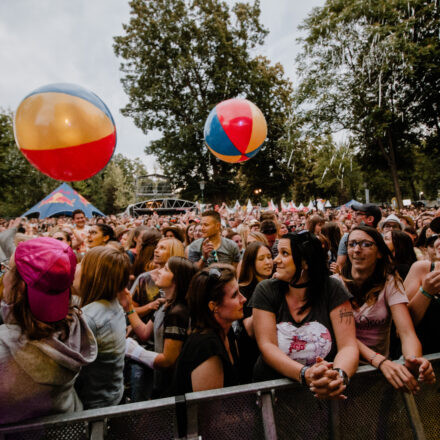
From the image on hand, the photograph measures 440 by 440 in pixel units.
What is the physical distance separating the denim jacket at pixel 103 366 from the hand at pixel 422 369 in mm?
1739

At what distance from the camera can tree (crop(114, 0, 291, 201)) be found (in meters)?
23.1

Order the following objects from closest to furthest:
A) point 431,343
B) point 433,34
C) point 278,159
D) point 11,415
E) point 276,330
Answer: point 11,415, point 276,330, point 431,343, point 433,34, point 278,159

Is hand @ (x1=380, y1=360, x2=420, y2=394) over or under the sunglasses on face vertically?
under

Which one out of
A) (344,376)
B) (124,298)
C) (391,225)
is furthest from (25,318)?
(391,225)

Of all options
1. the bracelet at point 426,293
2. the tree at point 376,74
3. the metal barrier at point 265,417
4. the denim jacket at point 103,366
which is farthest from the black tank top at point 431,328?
the tree at point 376,74

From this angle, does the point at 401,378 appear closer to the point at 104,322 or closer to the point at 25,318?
the point at 104,322

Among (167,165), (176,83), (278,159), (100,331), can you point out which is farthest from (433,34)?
(100,331)

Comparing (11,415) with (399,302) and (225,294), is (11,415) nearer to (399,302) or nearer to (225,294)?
(225,294)

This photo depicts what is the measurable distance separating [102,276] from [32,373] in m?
0.86

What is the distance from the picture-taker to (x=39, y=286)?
4.34 feet

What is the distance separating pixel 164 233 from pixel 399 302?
3.56 m

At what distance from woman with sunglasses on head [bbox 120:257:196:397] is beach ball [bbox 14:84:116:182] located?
5.85ft

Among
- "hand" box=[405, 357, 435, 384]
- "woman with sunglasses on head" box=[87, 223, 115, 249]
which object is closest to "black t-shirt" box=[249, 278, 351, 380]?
"hand" box=[405, 357, 435, 384]

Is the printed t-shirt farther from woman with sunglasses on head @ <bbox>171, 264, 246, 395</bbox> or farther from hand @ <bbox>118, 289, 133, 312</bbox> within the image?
hand @ <bbox>118, 289, 133, 312</bbox>
